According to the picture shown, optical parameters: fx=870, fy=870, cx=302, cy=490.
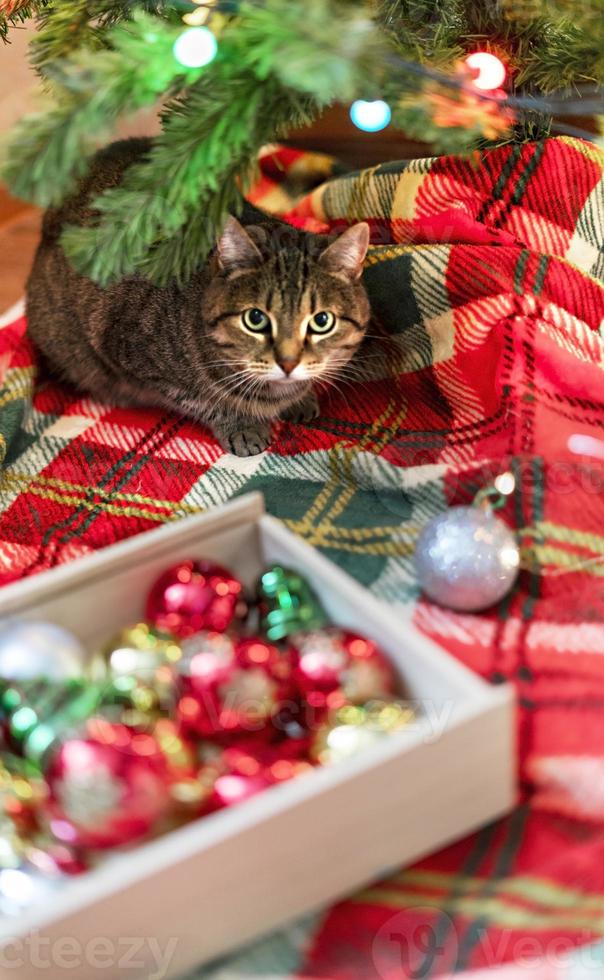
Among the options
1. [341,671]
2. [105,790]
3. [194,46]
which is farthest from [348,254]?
[105,790]

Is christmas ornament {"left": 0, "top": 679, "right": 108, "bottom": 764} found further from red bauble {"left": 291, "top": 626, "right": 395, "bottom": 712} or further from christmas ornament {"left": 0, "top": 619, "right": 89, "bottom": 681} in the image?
red bauble {"left": 291, "top": 626, "right": 395, "bottom": 712}

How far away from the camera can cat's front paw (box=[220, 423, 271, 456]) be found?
1051 millimetres

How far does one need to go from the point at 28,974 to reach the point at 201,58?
0.57 metres

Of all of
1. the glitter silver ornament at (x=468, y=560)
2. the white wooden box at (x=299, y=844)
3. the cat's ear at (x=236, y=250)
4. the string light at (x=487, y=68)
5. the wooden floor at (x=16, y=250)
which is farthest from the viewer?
the wooden floor at (x=16, y=250)

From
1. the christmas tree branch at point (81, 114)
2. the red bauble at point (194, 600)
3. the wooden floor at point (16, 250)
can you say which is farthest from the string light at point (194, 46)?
the wooden floor at point (16, 250)

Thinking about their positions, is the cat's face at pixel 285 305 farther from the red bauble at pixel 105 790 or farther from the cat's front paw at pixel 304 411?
the red bauble at pixel 105 790

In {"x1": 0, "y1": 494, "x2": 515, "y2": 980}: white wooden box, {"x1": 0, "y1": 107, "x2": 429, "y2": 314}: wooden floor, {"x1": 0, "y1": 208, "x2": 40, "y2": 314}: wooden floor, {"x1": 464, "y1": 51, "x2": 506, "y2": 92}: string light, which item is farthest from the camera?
{"x1": 0, "y1": 208, "x2": 40, "y2": 314}: wooden floor

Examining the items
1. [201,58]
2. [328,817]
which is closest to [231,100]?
[201,58]

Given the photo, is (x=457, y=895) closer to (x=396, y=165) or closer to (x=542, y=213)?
(x=542, y=213)

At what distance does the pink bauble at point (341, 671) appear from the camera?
0.59 meters

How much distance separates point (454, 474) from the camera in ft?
2.85

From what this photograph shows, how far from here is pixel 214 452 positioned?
1.07m

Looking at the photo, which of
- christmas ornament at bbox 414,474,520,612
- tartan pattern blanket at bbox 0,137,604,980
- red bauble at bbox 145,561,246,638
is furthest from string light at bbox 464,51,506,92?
red bauble at bbox 145,561,246,638

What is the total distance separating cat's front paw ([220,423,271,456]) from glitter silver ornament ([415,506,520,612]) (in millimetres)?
359
